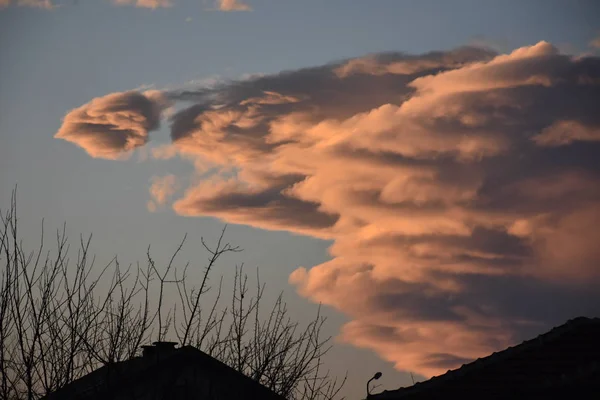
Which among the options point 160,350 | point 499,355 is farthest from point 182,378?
point 499,355

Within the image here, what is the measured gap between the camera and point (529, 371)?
1503cm

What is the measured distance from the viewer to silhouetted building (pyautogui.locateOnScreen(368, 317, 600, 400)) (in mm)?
14406

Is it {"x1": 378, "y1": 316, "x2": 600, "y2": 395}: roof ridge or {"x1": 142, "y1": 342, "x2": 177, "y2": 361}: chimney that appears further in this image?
{"x1": 142, "y1": 342, "x2": 177, "y2": 361}: chimney

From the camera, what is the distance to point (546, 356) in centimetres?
1504

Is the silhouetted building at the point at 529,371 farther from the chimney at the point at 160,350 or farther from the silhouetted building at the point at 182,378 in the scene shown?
the chimney at the point at 160,350

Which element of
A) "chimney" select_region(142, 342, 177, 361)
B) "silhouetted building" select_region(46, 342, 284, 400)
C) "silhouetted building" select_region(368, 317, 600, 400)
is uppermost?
"chimney" select_region(142, 342, 177, 361)

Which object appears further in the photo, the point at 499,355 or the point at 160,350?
the point at 160,350

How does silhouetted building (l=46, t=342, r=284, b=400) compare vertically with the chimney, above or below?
below

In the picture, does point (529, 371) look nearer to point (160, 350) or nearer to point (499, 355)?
point (499, 355)

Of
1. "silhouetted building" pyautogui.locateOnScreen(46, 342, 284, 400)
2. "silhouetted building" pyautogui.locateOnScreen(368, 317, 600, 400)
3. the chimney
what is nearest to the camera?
"silhouetted building" pyautogui.locateOnScreen(368, 317, 600, 400)

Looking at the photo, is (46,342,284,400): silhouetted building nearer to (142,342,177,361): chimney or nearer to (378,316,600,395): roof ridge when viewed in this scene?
(142,342,177,361): chimney

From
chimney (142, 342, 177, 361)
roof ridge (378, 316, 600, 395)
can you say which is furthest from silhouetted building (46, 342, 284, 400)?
roof ridge (378, 316, 600, 395)

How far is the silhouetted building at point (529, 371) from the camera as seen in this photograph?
1441cm

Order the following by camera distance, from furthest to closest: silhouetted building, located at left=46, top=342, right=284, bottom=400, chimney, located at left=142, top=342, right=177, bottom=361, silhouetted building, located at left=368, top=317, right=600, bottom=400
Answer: chimney, located at left=142, top=342, right=177, bottom=361 → silhouetted building, located at left=46, top=342, right=284, bottom=400 → silhouetted building, located at left=368, top=317, right=600, bottom=400
